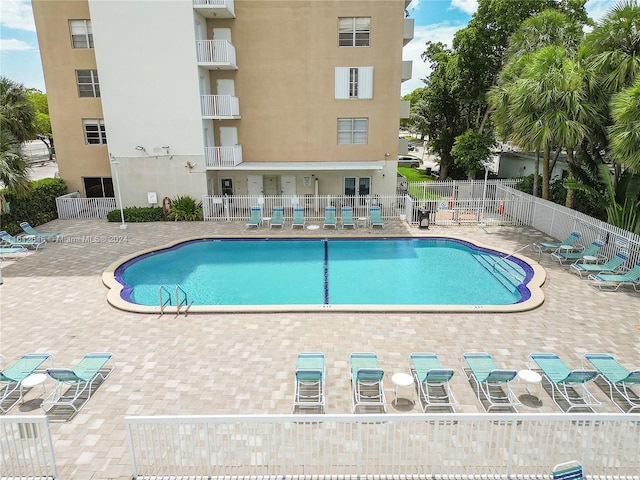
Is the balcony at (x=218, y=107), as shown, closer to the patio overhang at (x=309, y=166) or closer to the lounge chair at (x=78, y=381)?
the patio overhang at (x=309, y=166)

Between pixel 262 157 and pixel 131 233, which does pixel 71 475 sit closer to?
pixel 131 233

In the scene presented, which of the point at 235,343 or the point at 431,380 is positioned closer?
the point at 431,380

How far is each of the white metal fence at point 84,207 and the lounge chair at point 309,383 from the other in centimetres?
1782

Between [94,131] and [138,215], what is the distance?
18.8 feet

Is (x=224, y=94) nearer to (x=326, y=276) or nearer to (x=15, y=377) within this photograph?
(x=326, y=276)

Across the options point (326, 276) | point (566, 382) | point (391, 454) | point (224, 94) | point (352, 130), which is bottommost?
point (326, 276)

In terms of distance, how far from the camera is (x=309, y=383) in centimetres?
816

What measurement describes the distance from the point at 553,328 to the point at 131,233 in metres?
17.2

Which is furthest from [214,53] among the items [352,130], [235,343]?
[235,343]

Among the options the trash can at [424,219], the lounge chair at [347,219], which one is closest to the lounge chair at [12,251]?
the lounge chair at [347,219]

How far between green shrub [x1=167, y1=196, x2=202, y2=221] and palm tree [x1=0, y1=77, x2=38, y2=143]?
9800mm

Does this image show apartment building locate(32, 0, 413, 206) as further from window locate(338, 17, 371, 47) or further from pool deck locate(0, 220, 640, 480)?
pool deck locate(0, 220, 640, 480)

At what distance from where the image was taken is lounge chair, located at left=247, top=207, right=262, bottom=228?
66.9ft

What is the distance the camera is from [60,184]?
22766 millimetres
